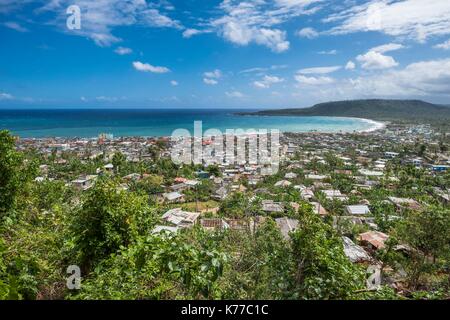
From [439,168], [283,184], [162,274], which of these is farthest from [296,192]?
[439,168]

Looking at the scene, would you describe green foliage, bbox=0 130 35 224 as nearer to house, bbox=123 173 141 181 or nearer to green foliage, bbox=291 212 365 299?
green foliage, bbox=291 212 365 299

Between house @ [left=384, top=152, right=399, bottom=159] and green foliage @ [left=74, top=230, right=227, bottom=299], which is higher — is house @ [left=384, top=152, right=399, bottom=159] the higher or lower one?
the lower one

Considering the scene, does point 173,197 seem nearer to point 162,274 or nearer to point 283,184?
point 283,184

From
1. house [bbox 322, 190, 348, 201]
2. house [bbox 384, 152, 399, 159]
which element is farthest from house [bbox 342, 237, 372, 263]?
house [bbox 384, 152, 399, 159]

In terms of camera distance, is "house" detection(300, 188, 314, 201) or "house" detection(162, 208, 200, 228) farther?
"house" detection(300, 188, 314, 201)

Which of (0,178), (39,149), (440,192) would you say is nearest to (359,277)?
(0,178)
